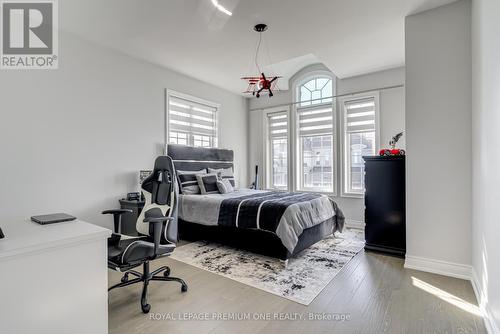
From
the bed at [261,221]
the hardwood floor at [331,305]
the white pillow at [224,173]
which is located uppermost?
the white pillow at [224,173]

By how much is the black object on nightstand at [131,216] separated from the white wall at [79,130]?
23 cm

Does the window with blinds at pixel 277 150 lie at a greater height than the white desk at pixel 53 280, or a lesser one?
greater

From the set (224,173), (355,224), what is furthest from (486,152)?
(224,173)

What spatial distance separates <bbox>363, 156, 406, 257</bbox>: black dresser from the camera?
3.32 meters

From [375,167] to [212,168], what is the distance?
2959 mm

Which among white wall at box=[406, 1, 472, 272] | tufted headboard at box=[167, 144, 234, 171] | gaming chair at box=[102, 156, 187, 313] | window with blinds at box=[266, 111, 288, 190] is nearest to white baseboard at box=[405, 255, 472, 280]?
white wall at box=[406, 1, 472, 272]

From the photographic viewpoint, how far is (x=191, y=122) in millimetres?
5066

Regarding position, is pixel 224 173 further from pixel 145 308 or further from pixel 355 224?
pixel 145 308

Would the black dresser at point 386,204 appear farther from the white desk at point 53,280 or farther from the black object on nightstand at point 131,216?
the white desk at point 53,280

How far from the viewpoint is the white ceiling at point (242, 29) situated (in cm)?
281

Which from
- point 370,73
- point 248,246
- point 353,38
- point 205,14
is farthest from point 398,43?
point 248,246

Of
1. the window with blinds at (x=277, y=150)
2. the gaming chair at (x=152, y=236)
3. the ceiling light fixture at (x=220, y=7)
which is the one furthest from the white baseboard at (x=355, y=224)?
the ceiling light fixture at (x=220, y=7)

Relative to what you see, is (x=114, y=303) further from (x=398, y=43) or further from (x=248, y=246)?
(x=398, y=43)

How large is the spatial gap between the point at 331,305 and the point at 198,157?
11.5 feet
